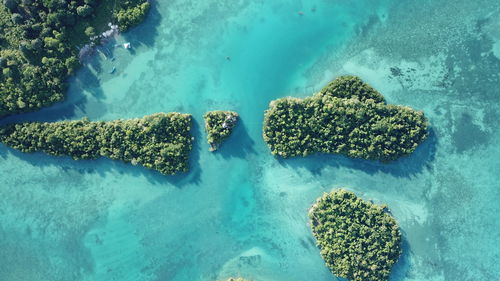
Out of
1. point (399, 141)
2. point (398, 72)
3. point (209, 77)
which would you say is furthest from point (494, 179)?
point (209, 77)

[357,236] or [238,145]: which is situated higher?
[238,145]

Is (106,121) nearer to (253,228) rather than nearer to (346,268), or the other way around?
(253,228)

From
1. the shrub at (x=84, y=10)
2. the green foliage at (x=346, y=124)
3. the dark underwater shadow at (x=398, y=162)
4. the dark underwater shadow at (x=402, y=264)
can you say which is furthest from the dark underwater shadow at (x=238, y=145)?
the shrub at (x=84, y=10)

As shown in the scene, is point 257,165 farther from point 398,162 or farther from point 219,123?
point 398,162

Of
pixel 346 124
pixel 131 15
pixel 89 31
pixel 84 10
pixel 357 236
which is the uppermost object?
pixel 84 10

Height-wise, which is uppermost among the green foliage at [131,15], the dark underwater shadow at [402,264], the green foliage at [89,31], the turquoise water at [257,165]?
the green foliage at [131,15]

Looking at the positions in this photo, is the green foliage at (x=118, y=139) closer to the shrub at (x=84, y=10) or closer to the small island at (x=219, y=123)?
the small island at (x=219, y=123)

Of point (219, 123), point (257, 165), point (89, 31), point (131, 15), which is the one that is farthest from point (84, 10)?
point (257, 165)
